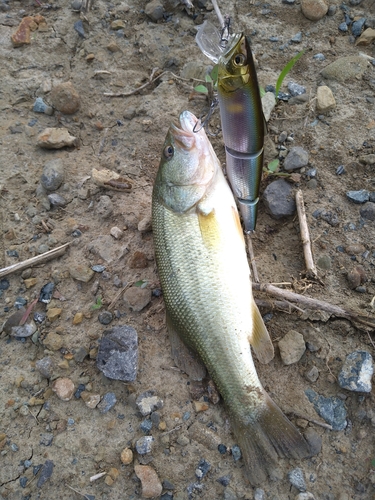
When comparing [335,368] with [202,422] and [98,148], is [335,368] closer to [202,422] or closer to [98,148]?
[202,422]

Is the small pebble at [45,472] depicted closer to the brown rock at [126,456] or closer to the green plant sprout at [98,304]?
the brown rock at [126,456]

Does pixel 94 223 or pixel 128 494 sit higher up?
pixel 94 223

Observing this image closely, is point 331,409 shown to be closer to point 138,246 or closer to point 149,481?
point 149,481

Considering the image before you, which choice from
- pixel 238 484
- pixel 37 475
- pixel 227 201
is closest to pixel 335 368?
pixel 238 484

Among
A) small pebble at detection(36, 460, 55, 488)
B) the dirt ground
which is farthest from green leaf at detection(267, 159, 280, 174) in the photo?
small pebble at detection(36, 460, 55, 488)

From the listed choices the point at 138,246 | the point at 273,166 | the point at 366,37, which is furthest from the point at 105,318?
the point at 366,37
